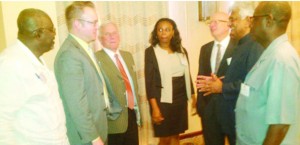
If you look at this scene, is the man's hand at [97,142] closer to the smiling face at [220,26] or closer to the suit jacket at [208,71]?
the suit jacket at [208,71]

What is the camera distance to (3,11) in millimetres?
2336

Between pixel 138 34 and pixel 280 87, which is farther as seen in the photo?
pixel 138 34

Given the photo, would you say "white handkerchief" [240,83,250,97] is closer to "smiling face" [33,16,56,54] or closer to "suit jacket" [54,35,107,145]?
"suit jacket" [54,35,107,145]

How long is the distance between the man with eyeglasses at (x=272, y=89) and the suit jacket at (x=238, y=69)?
0.49 metres

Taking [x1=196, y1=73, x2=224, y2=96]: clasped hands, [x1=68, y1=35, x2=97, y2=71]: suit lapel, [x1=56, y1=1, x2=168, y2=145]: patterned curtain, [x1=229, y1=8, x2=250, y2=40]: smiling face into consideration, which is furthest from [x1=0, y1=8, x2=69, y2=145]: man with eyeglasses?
[x1=56, y1=1, x2=168, y2=145]: patterned curtain

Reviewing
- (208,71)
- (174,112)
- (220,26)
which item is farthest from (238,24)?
(174,112)

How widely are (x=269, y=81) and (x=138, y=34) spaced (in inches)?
78.8

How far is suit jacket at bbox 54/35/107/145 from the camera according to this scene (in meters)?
1.60

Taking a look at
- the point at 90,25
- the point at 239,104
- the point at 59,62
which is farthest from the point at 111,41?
the point at 239,104

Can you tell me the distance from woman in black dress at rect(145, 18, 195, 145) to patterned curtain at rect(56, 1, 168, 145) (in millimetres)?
368

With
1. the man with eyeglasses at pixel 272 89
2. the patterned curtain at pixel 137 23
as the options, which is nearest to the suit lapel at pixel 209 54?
the patterned curtain at pixel 137 23

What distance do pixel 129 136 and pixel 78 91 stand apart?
2.98 ft

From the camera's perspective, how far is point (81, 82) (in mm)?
1616

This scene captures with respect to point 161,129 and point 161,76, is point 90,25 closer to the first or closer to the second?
point 161,76
